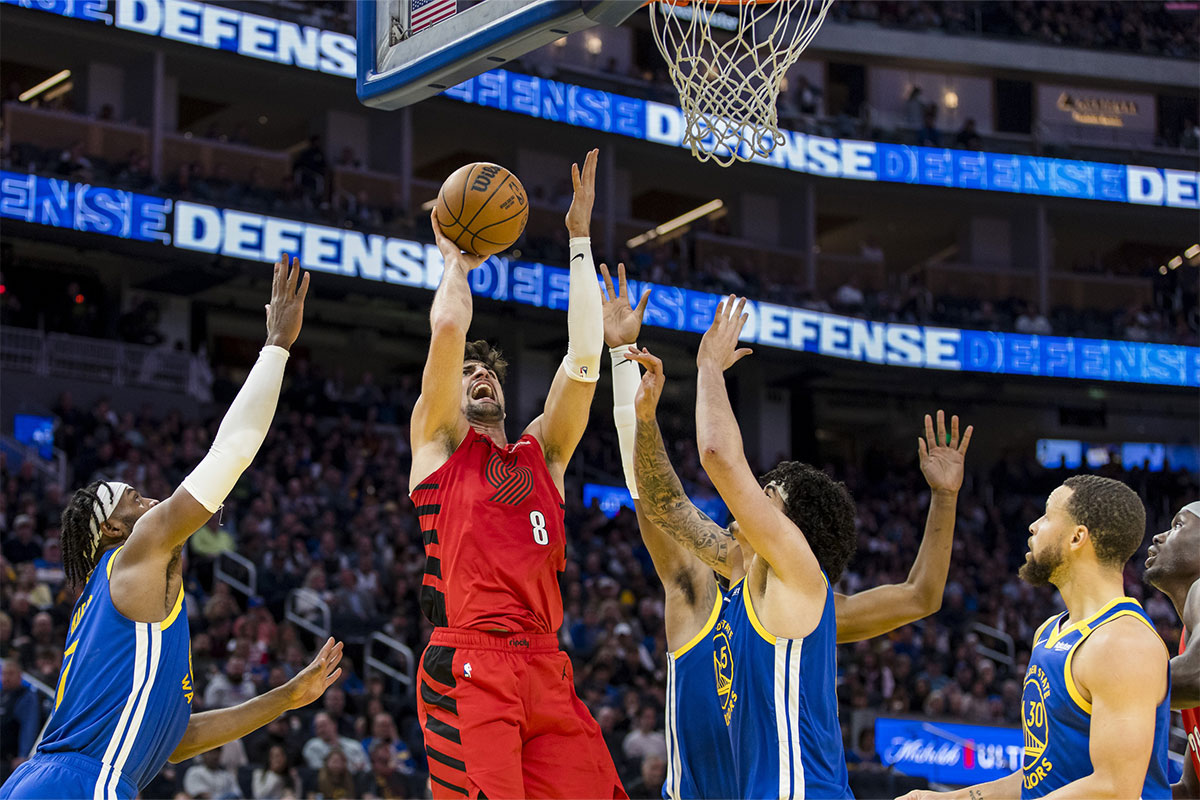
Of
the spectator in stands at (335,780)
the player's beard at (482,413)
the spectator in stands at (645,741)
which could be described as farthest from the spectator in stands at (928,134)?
the player's beard at (482,413)

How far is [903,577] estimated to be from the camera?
1941 cm

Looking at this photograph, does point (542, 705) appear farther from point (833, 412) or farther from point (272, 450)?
point (833, 412)

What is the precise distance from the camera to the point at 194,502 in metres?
3.95

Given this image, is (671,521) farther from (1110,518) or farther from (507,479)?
(1110,518)

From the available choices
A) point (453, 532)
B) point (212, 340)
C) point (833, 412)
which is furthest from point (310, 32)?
point (453, 532)

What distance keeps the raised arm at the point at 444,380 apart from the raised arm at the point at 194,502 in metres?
0.46

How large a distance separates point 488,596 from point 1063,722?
1.67 m

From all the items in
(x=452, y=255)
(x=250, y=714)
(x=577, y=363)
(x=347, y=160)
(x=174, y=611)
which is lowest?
(x=250, y=714)

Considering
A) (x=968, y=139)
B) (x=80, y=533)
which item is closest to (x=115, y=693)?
(x=80, y=533)

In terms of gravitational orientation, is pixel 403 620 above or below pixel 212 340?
below

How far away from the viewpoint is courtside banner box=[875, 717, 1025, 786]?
14.0 metres

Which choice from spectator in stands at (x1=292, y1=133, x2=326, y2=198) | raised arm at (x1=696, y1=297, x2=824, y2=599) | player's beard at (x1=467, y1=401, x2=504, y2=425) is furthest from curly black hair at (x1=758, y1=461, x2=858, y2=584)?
spectator in stands at (x1=292, y1=133, x2=326, y2=198)

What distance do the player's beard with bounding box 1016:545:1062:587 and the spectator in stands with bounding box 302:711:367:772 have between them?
7269 mm

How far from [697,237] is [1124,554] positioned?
20.4 metres
